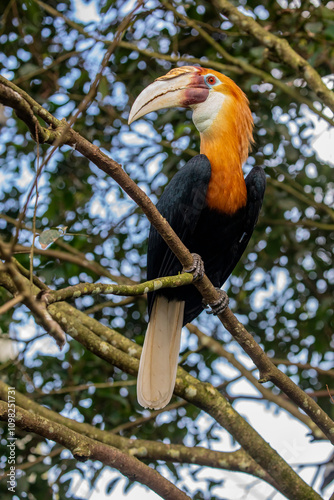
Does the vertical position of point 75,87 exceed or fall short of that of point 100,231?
it exceeds it

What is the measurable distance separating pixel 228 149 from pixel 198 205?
378 millimetres

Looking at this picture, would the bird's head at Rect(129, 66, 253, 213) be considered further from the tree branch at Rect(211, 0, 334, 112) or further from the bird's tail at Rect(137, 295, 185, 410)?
the bird's tail at Rect(137, 295, 185, 410)

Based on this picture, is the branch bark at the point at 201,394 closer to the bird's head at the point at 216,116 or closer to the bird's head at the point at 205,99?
the bird's head at the point at 216,116

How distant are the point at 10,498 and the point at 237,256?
1674 millimetres

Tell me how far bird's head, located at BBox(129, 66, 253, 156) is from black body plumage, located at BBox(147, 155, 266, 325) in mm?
268

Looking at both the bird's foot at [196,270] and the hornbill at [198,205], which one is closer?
the bird's foot at [196,270]

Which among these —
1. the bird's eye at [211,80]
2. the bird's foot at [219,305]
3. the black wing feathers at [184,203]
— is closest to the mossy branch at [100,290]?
the bird's foot at [219,305]

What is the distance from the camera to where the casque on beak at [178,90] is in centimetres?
292

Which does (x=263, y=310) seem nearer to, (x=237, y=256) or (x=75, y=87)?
(x=237, y=256)


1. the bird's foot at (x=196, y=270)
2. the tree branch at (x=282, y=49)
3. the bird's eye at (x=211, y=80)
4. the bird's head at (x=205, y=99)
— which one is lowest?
the bird's foot at (x=196, y=270)

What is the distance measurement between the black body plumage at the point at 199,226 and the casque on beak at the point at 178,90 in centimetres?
39

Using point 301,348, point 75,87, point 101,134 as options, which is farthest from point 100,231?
point 301,348

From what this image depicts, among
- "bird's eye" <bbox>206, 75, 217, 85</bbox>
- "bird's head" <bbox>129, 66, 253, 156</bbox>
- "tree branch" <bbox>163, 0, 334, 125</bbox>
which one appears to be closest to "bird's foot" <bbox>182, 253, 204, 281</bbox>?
"bird's head" <bbox>129, 66, 253, 156</bbox>

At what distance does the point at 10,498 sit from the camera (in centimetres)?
278
